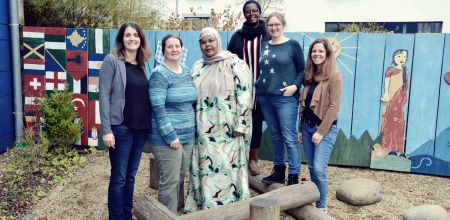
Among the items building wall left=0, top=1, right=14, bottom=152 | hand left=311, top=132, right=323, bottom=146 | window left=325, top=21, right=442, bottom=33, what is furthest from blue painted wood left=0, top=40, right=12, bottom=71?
window left=325, top=21, right=442, bottom=33

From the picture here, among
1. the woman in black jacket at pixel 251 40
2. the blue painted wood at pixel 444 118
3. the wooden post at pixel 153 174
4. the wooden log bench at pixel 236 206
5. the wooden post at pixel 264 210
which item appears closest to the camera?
the wooden post at pixel 264 210

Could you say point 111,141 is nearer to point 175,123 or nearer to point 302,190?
point 175,123

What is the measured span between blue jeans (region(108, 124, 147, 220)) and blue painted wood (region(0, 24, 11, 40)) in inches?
121

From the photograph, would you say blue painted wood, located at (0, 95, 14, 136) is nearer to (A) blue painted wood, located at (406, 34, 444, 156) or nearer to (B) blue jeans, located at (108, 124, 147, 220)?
(B) blue jeans, located at (108, 124, 147, 220)

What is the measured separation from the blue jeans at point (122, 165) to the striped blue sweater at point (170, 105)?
0.14m

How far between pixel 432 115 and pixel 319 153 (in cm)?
227

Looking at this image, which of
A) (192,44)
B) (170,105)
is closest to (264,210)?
(170,105)

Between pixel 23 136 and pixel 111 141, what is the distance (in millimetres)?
3113

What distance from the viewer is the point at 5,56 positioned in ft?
17.0

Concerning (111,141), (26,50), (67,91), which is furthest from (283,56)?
(26,50)

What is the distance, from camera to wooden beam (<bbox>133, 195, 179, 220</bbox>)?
2945 millimetres

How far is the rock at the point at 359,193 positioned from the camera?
4027 mm

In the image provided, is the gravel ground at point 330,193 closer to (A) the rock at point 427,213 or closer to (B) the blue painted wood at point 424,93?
(A) the rock at point 427,213

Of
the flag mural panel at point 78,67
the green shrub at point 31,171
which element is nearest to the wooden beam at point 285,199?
the green shrub at point 31,171
